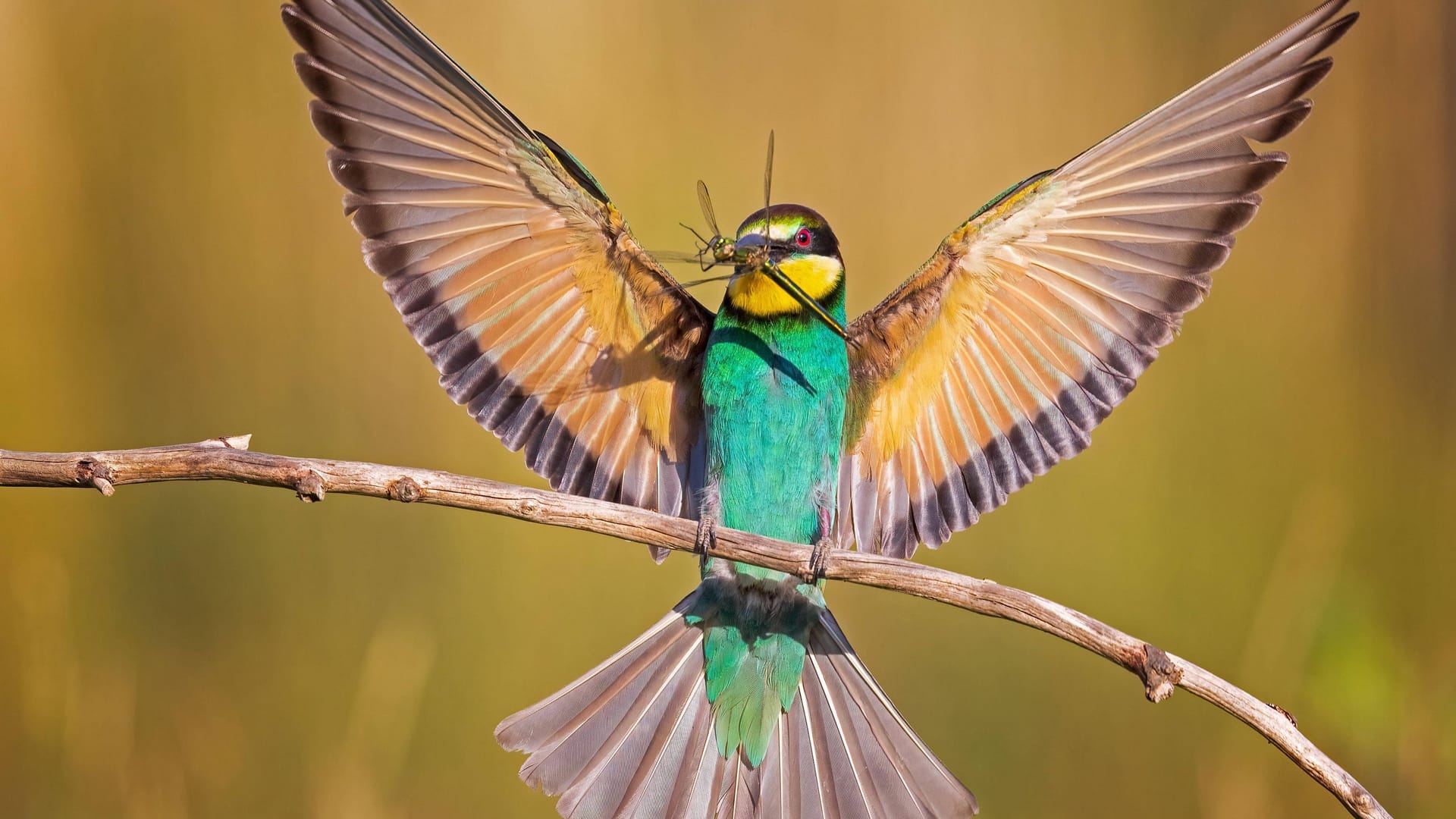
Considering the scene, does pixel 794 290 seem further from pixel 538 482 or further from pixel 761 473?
pixel 538 482

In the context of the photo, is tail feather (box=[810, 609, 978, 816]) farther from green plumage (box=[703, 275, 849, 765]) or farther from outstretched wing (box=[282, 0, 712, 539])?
outstretched wing (box=[282, 0, 712, 539])

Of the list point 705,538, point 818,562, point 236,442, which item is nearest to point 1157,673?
point 818,562

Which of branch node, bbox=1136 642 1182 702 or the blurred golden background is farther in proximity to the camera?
the blurred golden background

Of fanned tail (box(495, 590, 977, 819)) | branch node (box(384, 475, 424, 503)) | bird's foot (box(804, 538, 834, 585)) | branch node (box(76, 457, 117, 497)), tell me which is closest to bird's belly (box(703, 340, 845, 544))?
fanned tail (box(495, 590, 977, 819))

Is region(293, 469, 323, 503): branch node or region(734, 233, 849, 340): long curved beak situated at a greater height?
region(734, 233, 849, 340): long curved beak

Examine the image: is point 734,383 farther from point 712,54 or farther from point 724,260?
point 712,54

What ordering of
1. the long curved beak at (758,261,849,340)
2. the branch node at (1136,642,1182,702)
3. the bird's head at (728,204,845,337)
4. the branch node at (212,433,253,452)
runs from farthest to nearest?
the bird's head at (728,204,845,337) < the long curved beak at (758,261,849,340) < the branch node at (212,433,253,452) < the branch node at (1136,642,1182,702)

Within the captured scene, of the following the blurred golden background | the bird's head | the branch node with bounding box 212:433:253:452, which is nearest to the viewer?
the branch node with bounding box 212:433:253:452

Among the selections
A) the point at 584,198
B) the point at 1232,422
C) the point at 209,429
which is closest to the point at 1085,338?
the point at 584,198

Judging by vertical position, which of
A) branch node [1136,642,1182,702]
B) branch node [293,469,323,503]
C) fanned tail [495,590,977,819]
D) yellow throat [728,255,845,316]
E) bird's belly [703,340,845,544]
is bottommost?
fanned tail [495,590,977,819]
